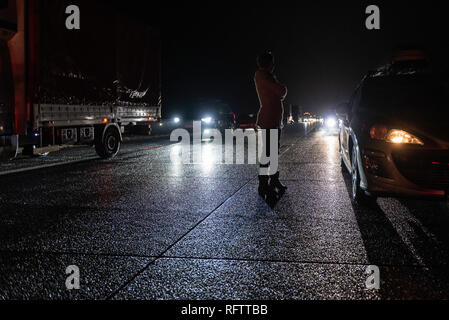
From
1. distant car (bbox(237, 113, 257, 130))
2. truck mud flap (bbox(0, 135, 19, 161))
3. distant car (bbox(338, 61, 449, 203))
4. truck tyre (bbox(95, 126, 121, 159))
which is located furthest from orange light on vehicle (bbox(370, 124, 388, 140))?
distant car (bbox(237, 113, 257, 130))

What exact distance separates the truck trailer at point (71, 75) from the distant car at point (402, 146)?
21.0ft

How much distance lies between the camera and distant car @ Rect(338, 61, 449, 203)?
4.80m

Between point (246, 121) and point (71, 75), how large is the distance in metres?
23.7

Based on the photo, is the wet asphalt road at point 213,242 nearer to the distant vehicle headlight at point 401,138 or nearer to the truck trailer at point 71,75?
the distant vehicle headlight at point 401,138

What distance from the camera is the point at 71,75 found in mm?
10820

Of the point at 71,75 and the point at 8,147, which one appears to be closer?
the point at 8,147

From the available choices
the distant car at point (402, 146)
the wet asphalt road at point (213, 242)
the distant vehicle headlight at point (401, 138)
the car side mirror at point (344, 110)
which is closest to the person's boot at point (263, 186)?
the wet asphalt road at point (213, 242)

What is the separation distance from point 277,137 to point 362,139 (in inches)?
64.8

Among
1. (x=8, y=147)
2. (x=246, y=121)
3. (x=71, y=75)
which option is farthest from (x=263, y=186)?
(x=246, y=121)

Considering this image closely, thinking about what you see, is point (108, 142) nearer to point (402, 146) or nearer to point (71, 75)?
point (71, 75)

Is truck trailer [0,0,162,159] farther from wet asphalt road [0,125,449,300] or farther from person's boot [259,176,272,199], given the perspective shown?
person's boot [259,176,272,199]
